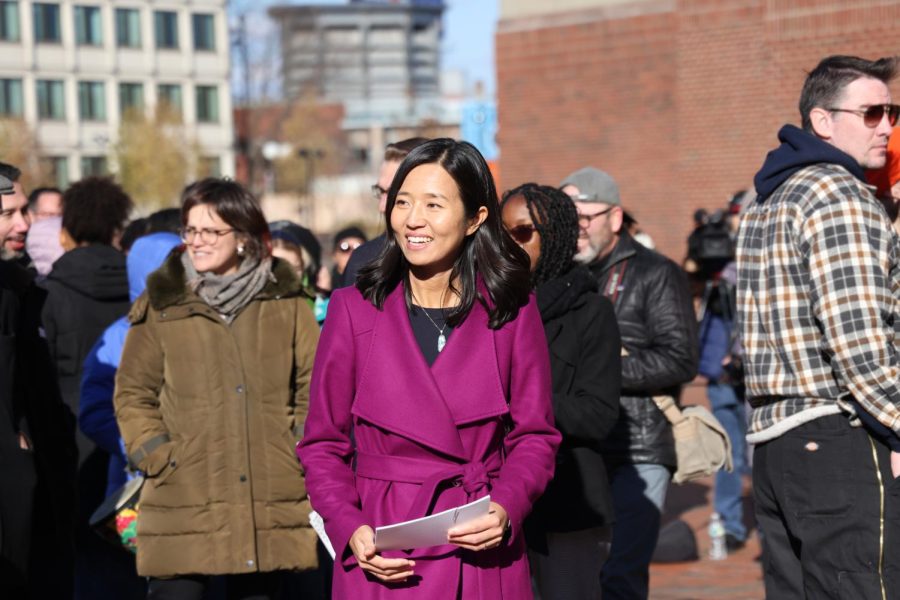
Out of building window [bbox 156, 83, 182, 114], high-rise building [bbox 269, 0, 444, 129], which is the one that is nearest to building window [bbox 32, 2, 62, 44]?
building window [bbox 156, 83, 182, 114]

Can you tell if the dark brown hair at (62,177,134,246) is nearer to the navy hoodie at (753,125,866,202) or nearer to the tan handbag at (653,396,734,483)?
the tan handbag at (653,396,734,483)

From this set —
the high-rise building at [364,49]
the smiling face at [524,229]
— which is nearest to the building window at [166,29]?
the high-rise building at [364,49]

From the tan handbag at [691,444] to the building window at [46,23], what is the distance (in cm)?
7683

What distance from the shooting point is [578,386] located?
4.78 m

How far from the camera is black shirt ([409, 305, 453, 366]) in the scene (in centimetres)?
364

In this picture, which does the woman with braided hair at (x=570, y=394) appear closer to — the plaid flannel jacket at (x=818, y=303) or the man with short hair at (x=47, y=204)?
the plaid flannel jacket at (x=818, y=303)

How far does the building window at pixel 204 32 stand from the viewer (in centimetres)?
8350

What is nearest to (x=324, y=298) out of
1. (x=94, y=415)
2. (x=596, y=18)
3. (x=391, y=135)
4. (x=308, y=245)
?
(x=308, y=245)

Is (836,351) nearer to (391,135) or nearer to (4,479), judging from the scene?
(4,479)

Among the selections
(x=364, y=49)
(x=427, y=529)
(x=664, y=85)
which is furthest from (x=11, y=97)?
(x=427, y=529)

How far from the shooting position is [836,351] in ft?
13.6

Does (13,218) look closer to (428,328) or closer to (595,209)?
(595,209)

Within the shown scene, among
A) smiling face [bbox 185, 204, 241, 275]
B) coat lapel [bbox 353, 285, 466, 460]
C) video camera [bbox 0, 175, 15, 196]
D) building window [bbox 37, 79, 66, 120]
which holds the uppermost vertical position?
building window [bbox 37, 79, 66, 120]

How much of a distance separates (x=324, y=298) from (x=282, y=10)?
407ft
